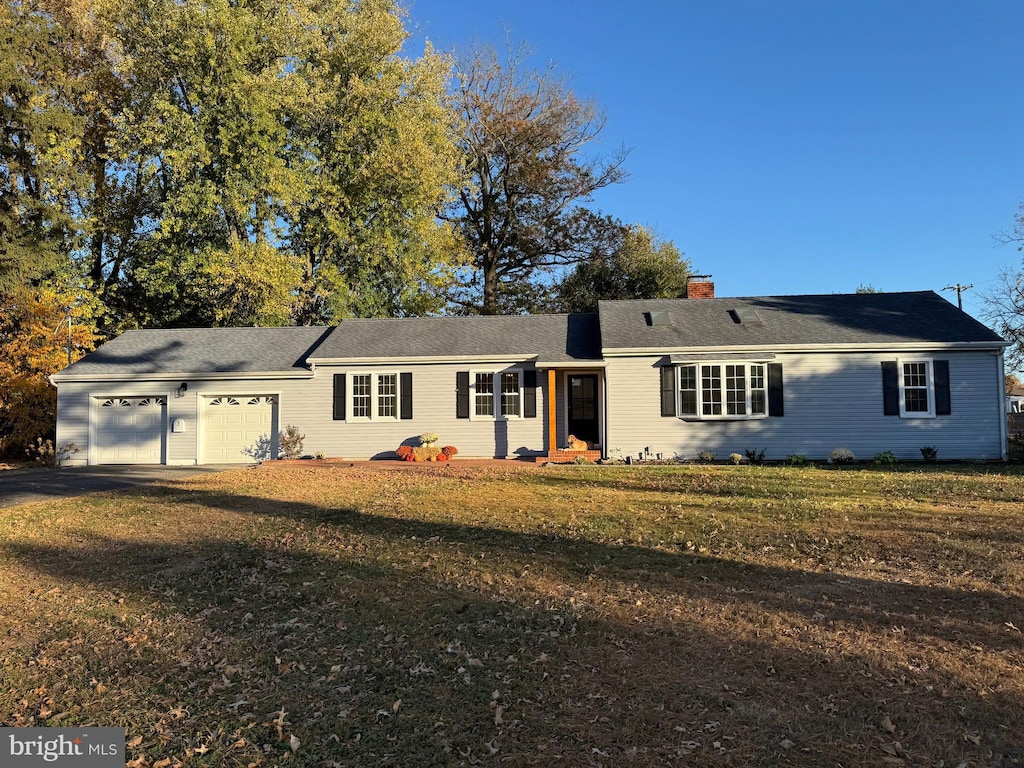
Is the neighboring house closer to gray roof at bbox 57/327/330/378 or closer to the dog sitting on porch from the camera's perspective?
gray roof at bbox 57/327/330/378

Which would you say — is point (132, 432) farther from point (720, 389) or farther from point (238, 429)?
point (720, 389)

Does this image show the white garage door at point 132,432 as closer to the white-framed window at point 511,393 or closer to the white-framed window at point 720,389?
the white-framed window at point 511,393

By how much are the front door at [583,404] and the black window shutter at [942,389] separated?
27.5 feet

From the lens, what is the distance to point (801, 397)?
16.1 metres

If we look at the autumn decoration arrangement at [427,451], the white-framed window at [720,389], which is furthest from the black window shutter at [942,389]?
the autumn decoration arrangement at [427,451]

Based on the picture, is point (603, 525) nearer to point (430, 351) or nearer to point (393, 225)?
point (430, 351)

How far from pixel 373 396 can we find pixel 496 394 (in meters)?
3.44

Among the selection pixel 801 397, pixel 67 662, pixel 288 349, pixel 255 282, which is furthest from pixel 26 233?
pixel 801 397

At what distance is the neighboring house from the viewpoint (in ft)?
51.8

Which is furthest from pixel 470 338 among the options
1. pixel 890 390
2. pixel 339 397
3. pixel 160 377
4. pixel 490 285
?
pixel 490 285

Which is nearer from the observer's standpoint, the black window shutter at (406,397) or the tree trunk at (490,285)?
the black window shutter at (406,397)

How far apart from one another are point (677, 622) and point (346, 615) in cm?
262

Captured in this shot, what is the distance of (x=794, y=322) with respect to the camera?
17297 mm

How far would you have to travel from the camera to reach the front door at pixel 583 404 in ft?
58.7
